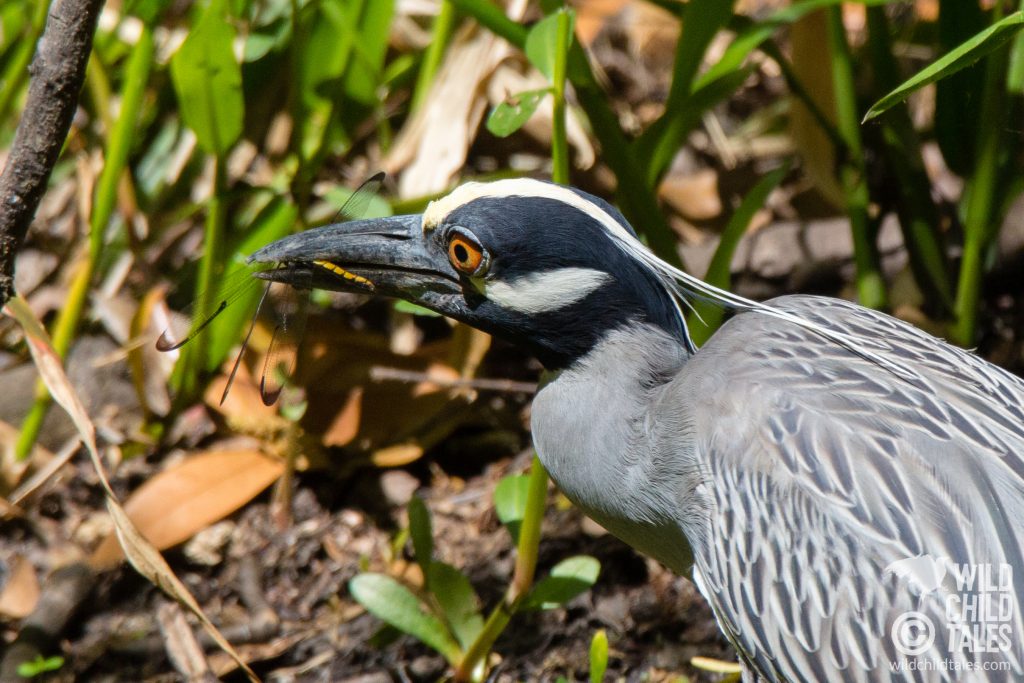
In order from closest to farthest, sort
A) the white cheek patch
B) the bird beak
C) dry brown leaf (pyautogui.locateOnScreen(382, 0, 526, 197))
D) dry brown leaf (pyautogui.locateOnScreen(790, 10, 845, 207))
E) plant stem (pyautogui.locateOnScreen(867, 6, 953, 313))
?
1. the white cheek patch
2. the bird beak
3. plant stem (pyautogui.locateOnScreen(867, 6, 953, 313))
4. dry brown leaf (pyautogui.locateOnScreen(382, 0, 526, 197))
5. dry brown leaf (pyautogui.locateOnScreen(790, 10, 845, 207))

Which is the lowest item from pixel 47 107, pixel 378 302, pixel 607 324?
pixel 378 302

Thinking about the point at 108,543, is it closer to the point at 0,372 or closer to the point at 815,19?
the point at 0,372

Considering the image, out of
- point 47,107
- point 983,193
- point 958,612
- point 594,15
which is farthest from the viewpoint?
point 594,15

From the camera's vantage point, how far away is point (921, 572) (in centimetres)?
232

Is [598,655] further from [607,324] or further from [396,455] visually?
[396,455]

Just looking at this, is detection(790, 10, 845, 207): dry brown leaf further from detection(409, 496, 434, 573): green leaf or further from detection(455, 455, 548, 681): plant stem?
detection(409, 496, 434, 573): green leaf

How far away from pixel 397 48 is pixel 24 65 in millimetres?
1553

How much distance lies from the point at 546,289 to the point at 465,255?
0.68ft

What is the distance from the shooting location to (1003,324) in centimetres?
406

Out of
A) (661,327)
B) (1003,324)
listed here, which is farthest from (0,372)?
(1003,324)

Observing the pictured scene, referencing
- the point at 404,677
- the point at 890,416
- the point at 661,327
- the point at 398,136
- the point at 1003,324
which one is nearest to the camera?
the point at 890,416

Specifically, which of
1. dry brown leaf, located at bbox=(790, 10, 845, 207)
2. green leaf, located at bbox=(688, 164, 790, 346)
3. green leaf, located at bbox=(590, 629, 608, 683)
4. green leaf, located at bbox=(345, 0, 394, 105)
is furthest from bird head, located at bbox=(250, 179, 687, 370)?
dry brown leaf, located at bbox=(790, 10, 845, 207)

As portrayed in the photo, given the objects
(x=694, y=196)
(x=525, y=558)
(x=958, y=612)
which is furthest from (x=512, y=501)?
(x=694, y=196)

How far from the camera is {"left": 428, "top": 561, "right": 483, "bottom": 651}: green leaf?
3.02 m
